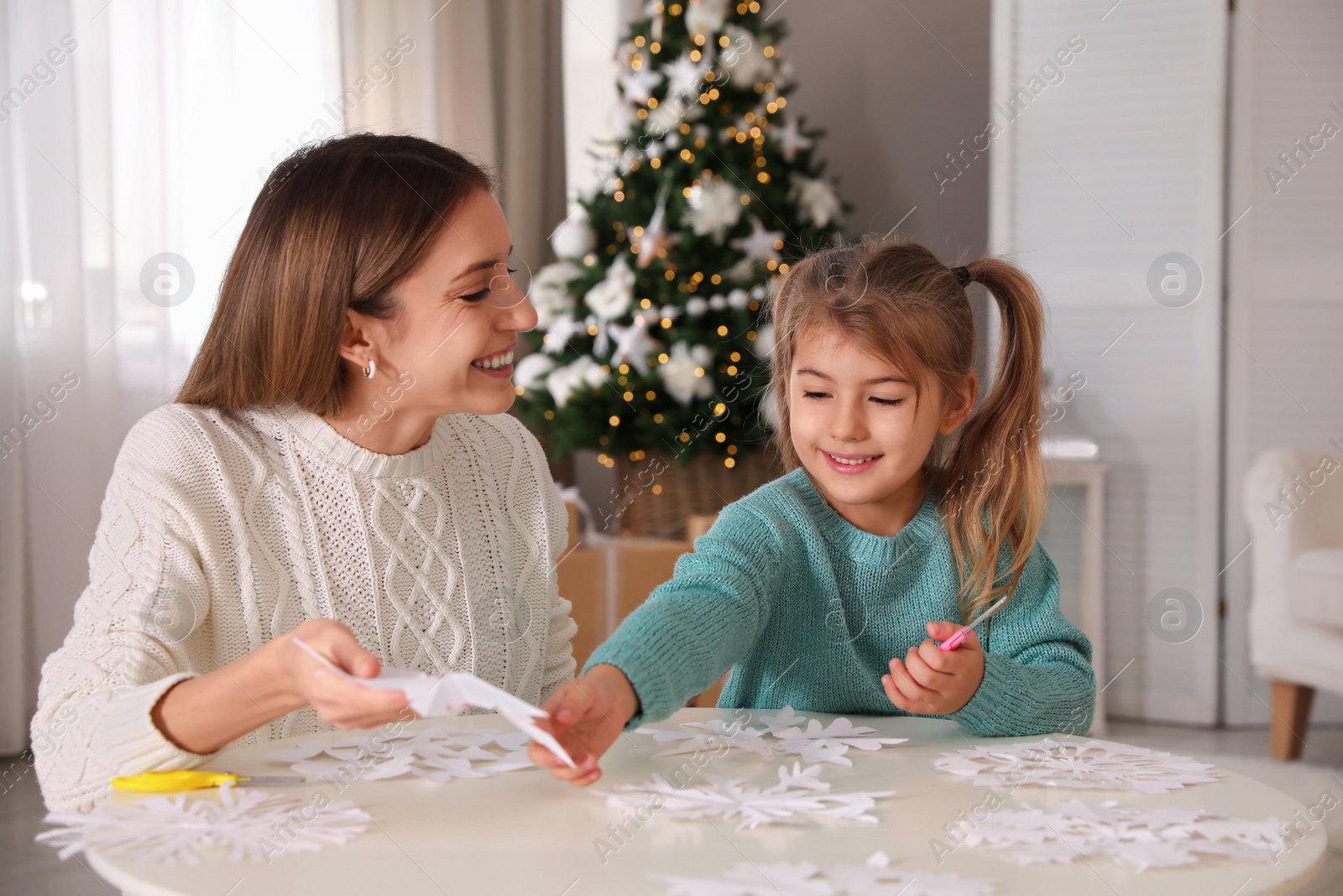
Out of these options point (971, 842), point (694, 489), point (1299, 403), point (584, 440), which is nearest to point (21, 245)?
point (584, 440)

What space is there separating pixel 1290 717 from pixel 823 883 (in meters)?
2.87

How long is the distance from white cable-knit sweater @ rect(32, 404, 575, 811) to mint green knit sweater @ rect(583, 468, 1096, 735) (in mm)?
281

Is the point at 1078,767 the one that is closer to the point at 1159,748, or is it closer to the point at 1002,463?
the point at 1002,463

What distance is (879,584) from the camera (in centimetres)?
128

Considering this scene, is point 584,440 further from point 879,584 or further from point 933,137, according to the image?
point 879,584

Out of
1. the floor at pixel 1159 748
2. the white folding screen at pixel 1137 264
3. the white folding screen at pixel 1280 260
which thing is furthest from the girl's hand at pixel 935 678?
the white folding screen at pixel 1280 260

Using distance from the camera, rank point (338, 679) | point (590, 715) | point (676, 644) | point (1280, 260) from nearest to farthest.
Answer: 1. point (338, 679)
2. point (590, 715)
3. point (676, 644)
4. point (1280, 260)

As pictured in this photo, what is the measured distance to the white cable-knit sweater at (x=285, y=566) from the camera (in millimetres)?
985

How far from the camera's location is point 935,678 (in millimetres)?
1032

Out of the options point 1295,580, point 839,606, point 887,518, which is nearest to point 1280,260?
point 1295,580

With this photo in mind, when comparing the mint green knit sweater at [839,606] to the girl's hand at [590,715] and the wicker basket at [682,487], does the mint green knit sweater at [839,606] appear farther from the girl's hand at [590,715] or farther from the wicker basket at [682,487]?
the wicker basket at [682,487]

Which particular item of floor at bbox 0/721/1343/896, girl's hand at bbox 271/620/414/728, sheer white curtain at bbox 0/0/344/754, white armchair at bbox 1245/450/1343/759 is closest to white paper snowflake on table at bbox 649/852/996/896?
girl's hand at bbox 271/620/414/728

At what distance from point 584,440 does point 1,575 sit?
1537 mm

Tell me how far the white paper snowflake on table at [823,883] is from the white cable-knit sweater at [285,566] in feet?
1.48
